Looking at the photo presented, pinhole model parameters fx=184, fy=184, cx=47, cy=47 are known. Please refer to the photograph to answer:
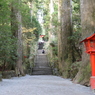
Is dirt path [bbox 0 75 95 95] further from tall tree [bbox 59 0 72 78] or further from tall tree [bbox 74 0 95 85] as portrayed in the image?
tall tree [bbox 59 0 72 78]

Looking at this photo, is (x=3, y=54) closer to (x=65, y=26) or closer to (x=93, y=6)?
(x=65, y=26)

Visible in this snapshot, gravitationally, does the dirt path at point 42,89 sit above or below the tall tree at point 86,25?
below

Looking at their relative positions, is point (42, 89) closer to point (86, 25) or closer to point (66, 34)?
point (86, 25)

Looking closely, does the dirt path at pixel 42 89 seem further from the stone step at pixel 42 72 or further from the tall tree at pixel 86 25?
the stone step at pixel 42 72

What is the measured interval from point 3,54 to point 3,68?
6.59ft

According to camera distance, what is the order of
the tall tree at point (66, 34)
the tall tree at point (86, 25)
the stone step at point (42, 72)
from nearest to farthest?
the tall tree at point (86, 25), the tall tree at point (66, 34), the stone step at point (42, 72)

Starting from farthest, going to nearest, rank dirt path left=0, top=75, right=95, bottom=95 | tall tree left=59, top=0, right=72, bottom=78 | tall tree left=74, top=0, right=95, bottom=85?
tall tree left=59, top=0, right=72, bottom=78 < tall tree left=74, top=0, right=95, bottom=85 < dirt path left=0, top=75, right=95, bottom=95

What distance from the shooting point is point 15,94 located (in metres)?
5.68

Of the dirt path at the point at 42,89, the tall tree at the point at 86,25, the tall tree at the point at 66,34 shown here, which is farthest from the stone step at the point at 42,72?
the dirt path at the point at 42,89

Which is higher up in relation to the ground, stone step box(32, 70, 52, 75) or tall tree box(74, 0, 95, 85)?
tall tree box(74, 0, 95, 85)

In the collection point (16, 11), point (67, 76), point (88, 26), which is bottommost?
point (67, 76)

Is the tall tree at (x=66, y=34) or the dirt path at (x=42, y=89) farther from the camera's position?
the tall tree at (x=66, y=34)

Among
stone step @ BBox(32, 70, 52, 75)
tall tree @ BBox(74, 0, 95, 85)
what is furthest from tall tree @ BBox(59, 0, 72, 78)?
stone step @ BBox(32, 70, 52, 75)

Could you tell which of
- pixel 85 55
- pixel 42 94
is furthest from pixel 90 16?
pixel 42 94
